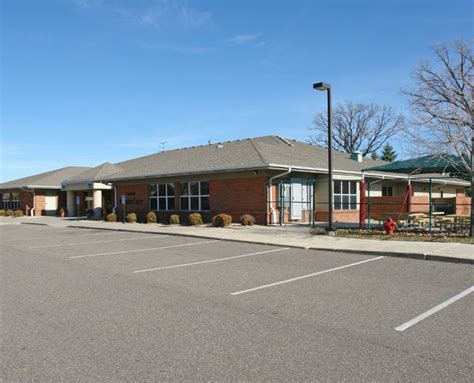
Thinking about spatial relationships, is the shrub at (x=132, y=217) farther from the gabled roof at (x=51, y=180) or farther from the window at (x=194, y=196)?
the gabled roof at (x=51, y=180)

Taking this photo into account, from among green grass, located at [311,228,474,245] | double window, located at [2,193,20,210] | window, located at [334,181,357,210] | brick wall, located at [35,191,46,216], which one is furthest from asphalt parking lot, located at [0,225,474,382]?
double window, located at [2,193,20,210]

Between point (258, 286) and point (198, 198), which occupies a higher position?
point (198, 198)

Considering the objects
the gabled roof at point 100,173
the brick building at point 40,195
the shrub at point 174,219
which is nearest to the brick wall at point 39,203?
the brick building at point 40,195

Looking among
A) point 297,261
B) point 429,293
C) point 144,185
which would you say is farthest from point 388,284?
point 144,185

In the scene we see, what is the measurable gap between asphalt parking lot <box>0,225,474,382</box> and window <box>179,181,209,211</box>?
13793 millimetres

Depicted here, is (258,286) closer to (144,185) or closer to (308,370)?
(308,370)

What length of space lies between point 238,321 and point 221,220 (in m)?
15.7

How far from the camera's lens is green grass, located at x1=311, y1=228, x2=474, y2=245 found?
14285 mm

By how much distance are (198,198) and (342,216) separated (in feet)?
27.2

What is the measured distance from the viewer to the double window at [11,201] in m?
44.1

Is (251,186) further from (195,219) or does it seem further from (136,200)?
(136,200)

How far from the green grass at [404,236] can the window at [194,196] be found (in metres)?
8.59

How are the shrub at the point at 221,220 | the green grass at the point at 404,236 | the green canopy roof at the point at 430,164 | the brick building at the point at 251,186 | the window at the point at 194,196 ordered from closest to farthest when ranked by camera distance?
the green grass at the point at 404,236, the green canopy roof at the point at 430,164, the shrub at the point at 221,220, the brick building at the point at 251,186, the window at the point at 194,196

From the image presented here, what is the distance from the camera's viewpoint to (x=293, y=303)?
22.2 ft
